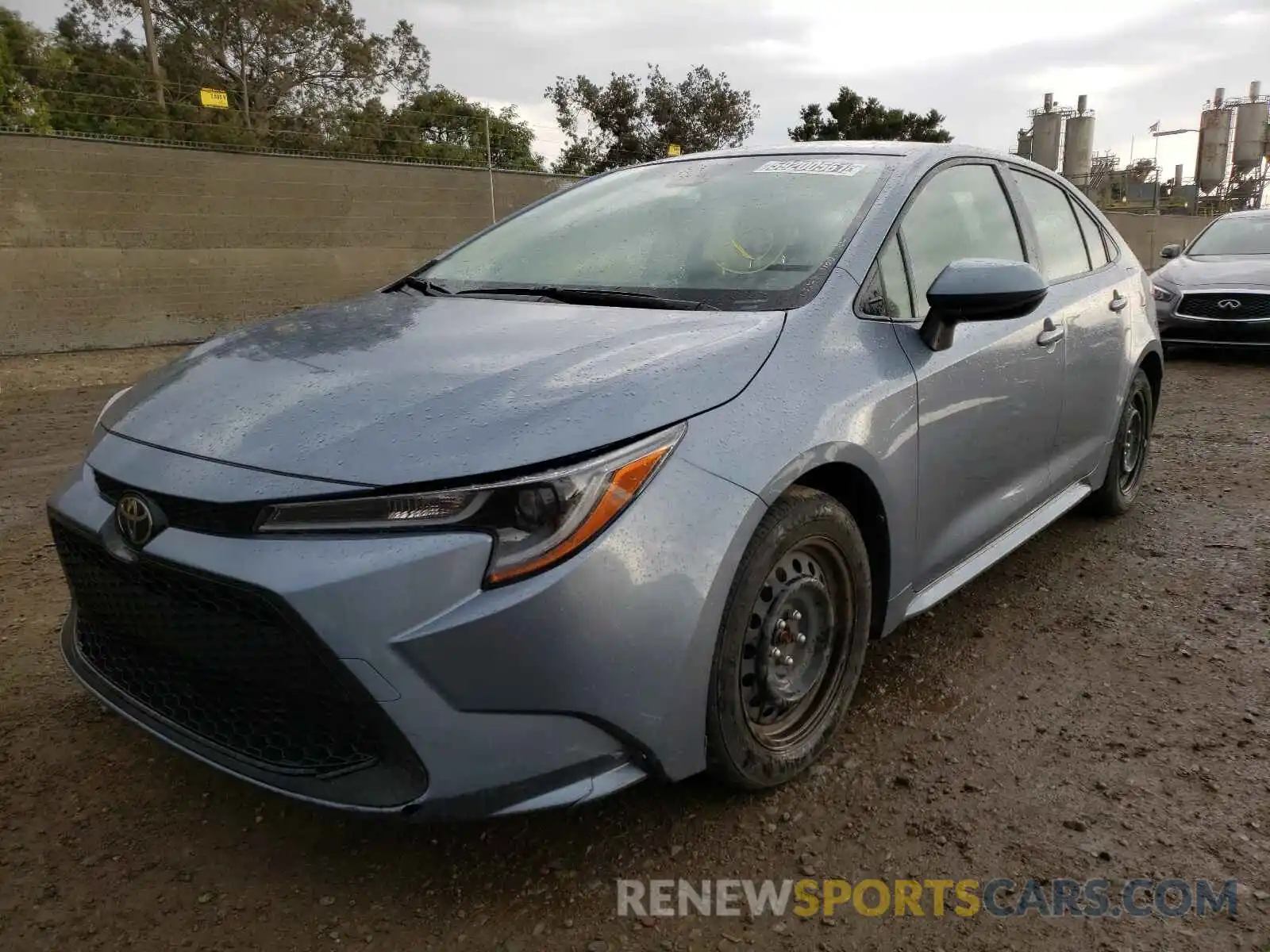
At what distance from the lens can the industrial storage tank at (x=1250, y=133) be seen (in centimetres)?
3816

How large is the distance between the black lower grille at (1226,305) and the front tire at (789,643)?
750cm

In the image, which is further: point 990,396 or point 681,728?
point 990,396

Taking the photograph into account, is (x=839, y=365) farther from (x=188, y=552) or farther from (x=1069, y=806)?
(x=188, y=552)

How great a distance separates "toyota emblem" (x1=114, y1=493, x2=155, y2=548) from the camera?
175 centimetres

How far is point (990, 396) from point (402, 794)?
194 cm

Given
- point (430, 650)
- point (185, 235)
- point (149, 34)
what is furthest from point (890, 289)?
point (149, 34)

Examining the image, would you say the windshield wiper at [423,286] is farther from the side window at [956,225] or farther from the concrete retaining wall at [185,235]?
the concrete retaining wall at [185,235]

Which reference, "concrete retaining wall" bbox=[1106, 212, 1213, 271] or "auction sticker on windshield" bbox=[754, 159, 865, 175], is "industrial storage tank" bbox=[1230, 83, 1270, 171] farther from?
"auction sticker on windshield" bbox=[754, 159, 865, 175]

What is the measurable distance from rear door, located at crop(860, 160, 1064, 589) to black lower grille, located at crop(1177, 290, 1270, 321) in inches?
244

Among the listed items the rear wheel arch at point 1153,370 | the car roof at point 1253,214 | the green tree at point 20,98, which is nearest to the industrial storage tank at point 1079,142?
the car roof at point 1253,214

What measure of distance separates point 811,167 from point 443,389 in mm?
1569

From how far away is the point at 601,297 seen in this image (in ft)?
7.99

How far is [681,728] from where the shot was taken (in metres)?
1.81

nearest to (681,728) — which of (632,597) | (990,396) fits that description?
(632,597)
